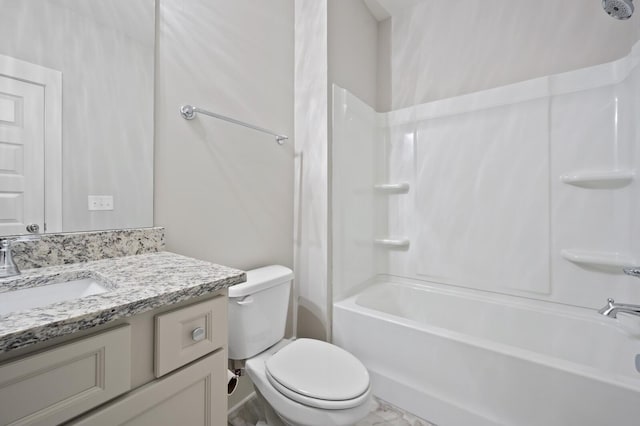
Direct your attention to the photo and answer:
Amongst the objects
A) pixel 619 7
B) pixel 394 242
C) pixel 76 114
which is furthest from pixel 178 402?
pixel 619 7

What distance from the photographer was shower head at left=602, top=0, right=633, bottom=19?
1112 millimetres

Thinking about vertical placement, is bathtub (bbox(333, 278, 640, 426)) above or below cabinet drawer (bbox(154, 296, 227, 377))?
below

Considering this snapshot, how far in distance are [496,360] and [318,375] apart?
2.54 ft

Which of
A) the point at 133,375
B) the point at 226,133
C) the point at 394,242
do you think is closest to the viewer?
the point at 133,375

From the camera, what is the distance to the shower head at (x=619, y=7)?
111cm

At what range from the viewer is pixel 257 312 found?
4.18ft

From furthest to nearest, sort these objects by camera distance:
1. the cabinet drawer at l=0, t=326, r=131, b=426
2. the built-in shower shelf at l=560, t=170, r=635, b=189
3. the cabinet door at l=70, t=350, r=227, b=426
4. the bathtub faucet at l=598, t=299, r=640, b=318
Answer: the built-in shower shelf at l=560, t=170, r=635, b=189 → the bathtub faucet at l=598, t=299, r=640, b=318 → the cabinet door at l=70, t=350, r=227, b=426 → the cabinet drawer at l=0, t=326, r=131, b=426

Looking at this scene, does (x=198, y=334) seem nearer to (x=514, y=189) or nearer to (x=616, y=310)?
(x=616, y=310)

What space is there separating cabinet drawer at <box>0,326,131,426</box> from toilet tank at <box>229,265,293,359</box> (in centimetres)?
56

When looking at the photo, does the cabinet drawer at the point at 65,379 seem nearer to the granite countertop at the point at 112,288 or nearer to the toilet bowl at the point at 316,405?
the granite countertop at the point at 112,288

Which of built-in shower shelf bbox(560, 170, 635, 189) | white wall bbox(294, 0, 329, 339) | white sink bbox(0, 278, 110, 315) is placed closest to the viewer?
white sink bbox(0, 278, 110, 315)

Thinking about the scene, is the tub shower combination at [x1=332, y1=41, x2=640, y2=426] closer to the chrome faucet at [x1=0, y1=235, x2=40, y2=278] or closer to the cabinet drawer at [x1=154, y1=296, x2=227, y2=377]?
the cabinet drawer at [x1=154, y1=296, x2=227, y2=377]

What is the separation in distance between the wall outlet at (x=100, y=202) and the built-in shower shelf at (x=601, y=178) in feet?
7.21

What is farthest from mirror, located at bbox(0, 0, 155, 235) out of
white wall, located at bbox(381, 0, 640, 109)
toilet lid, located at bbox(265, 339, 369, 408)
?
white wall, located at bbox(381, 0, 640, 109)
